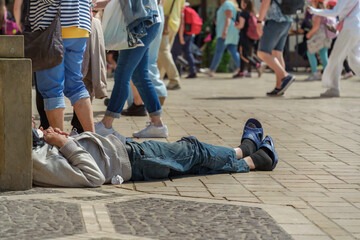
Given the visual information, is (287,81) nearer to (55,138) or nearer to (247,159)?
(247,159)

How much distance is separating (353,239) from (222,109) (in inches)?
263

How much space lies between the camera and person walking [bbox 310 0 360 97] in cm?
1236

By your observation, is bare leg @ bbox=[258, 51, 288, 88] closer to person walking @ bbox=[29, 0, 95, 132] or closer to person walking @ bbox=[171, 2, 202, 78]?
person walking @ bbox=[171, 2, 202, 78]

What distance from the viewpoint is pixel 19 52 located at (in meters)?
5.19

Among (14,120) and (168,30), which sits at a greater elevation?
(14,120)

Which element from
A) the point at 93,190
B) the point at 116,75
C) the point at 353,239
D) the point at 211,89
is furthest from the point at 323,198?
the point at 211,89

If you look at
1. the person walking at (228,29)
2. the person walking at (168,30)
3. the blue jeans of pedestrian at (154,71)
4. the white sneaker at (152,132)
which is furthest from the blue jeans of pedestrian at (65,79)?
the person walking at (228,29)

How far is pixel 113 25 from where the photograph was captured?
7.46 metres

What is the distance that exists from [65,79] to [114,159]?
1.41 metres

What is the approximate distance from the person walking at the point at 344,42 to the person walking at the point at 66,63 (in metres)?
6.63

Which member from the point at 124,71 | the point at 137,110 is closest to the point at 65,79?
the point at 124,71

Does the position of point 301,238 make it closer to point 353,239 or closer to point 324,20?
point 353,239

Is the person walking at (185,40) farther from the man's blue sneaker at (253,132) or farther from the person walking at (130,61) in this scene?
the man's blue sneaker at (253,132)

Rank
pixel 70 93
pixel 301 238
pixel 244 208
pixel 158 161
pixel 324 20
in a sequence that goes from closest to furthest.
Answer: pixel 301 238, pixel 244 208, pixel 158 161, pixel 70 93, pixel 324 20
